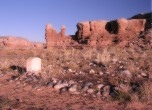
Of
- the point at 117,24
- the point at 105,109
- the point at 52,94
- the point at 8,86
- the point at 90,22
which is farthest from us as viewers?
the point at 90,22

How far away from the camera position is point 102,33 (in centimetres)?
4297

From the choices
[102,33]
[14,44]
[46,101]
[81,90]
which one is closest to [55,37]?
[102,33]

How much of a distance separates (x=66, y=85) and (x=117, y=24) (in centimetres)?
3387

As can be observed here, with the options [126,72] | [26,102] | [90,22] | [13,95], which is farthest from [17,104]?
[90,22]

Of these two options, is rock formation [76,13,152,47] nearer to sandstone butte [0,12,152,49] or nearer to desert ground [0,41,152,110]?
sandstone butte [0,12,152,49]

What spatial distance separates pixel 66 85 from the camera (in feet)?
28.0

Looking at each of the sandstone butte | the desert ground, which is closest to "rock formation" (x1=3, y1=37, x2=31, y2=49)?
the sandstone butte

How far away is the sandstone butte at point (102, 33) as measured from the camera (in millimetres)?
39656

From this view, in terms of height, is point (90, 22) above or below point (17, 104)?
above

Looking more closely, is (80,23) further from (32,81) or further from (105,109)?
(105,109)

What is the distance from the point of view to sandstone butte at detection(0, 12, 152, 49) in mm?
39656

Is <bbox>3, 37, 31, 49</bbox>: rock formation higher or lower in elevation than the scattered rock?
lower

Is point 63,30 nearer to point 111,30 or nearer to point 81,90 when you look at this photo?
point 111,30

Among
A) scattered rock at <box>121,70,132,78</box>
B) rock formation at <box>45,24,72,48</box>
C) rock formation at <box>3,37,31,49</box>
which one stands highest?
rock formation at <box>45,24,72,48</box>
